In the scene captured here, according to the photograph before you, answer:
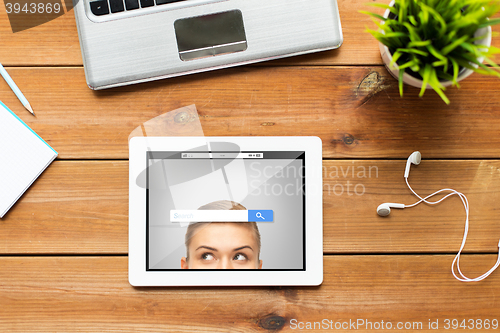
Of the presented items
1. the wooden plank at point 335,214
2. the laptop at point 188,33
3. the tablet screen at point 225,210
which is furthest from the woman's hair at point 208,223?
the laptop at point 188,33

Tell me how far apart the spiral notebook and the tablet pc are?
159 millimetres

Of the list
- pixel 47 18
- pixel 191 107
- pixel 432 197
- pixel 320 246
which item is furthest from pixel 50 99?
pixel 432 197

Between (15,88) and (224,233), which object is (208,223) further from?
(15,88)

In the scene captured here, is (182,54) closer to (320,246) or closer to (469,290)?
(320,246)

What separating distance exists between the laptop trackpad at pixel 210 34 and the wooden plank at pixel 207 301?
372 mm

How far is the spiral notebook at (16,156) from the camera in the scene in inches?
22.5

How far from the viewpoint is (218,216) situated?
0.57 meters

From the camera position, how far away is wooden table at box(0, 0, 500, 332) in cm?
58

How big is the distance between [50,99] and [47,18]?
138 mm

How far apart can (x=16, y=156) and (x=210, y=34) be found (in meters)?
0.38

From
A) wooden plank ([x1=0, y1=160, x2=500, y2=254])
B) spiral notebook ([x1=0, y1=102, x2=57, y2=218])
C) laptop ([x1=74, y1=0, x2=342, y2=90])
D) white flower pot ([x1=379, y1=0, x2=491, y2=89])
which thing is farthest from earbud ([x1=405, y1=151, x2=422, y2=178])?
spiral notebook ([x1=0, y1=102, x2=57, y2=218])

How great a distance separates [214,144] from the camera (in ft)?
1.90

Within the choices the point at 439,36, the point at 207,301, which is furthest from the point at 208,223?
the point at 439,36

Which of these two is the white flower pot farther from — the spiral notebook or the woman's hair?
the spiral notebook
